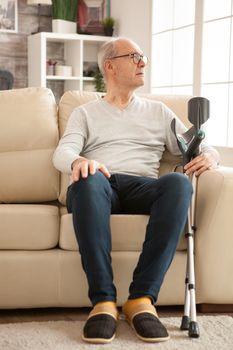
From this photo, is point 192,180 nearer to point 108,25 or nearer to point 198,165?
point 198,165

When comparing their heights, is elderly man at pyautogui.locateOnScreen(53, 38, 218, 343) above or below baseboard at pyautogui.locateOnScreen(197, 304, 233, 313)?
above

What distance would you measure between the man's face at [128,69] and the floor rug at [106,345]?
3.35ft

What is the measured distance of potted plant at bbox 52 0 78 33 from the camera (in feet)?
18.8

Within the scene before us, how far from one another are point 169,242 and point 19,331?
Answer: 595mm

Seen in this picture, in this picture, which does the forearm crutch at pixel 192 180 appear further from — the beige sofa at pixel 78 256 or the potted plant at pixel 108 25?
the potted plant at pixel 108 25

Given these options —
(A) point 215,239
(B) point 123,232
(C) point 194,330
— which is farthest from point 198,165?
(C) point 194,330

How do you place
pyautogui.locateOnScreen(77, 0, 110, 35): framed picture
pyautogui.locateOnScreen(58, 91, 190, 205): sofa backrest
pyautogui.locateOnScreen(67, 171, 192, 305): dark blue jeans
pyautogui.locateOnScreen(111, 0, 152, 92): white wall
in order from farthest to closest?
pyautogui.locateOnScreen(77, 0, 110, 35): framed picture → pyautogui.locateOnScreen(111, 0, 152, 92): white wall → pyautogui.locateOnScreen(58, 91, 190, 205): sofa backrest → pyautogui.locateOnScreen(67, 171, 192, 305): dark blue jeans

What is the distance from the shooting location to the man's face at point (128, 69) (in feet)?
8.20

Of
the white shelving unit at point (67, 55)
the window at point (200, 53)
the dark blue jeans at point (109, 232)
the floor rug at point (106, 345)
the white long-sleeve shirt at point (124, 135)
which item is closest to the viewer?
the floor rug at point (106, 345)

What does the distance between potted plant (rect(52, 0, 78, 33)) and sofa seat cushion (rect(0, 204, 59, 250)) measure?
12.7ft

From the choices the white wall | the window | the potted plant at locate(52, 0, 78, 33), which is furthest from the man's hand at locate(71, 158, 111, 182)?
the potted plant at locate(52, 0, 78, 33)

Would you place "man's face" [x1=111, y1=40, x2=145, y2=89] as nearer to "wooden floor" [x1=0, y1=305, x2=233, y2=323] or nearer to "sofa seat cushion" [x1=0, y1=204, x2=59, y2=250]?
"sofa seat cushion" [x1=0, y1=204, x2=59, y2=250]

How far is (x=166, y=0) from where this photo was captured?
5.05m

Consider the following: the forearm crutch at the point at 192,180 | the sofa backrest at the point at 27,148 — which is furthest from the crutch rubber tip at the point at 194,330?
the sofa backrest at the point at 27,148
